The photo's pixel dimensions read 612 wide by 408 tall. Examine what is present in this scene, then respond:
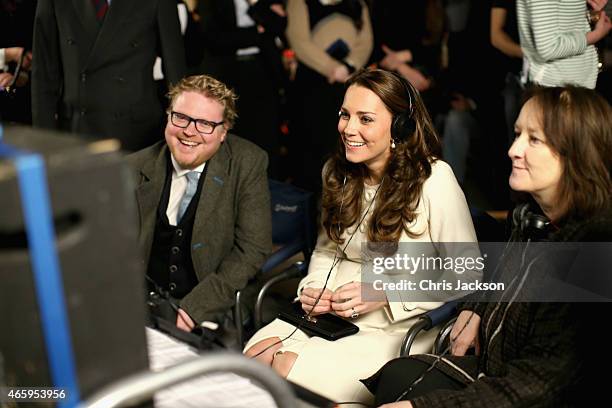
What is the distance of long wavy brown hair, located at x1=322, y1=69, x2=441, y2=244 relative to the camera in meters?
2.34

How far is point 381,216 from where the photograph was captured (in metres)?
2.35

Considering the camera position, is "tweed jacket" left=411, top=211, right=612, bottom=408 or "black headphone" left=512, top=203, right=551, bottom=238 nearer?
"tweed jacket" left=411, top=211, right=612, bottom=408

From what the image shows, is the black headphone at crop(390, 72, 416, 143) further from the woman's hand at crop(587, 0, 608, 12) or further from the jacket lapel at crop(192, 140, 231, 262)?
the woman's hand at crop(587, 0, 608, 12)

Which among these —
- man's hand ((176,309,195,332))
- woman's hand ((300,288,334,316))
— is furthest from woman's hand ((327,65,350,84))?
man's hand ((176,309,195,332))

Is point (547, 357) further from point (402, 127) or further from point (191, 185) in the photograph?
point (191, 185)

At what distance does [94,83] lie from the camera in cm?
308

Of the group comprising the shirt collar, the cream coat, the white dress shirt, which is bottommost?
the cream coat

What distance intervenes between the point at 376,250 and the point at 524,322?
768 mm

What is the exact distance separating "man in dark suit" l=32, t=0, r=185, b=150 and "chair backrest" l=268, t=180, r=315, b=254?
669 mm

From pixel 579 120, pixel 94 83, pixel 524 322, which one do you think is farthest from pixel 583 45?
pixel 94 83

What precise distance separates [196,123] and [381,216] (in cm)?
68

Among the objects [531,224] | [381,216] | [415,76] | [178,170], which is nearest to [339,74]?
[415,76]

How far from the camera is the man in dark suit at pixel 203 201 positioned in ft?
8.30

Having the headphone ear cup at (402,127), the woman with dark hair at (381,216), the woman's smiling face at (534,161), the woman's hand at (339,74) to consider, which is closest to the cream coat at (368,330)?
the woman with dark hair at (381,216)
